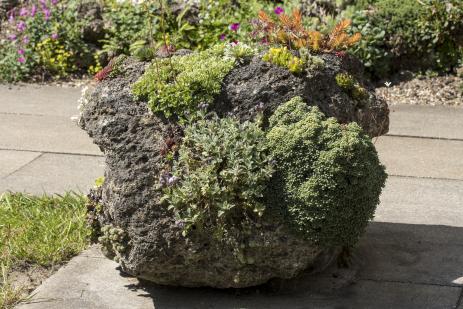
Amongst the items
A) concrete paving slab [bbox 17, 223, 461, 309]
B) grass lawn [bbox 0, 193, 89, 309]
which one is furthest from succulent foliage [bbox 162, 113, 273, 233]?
grass lawn [bbox 0, 193, 89, 309]

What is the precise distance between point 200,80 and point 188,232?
2.58 feet

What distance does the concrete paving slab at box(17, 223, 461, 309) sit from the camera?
4688mm

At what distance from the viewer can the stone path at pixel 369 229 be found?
4.77 meters

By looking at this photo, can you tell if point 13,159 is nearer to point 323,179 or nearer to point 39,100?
point 39,100

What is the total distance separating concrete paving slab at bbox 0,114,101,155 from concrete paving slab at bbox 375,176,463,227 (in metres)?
2.43

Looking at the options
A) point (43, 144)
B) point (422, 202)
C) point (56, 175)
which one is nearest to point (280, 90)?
point (422, 202)

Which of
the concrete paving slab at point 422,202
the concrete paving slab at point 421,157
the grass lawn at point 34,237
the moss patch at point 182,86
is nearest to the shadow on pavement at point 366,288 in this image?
the concrete paving slab at point 422,202

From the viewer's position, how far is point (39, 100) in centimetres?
877

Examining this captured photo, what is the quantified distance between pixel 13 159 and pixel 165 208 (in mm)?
A: 3002

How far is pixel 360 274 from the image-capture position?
5031 millimetres

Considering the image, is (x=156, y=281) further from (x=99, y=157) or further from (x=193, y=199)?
(x=99, y=157)

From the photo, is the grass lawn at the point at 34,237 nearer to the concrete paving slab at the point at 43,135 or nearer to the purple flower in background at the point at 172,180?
the purple flower in background at the point at 172,180

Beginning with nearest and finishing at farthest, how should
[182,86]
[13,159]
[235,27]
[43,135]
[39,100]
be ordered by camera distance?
[182,86]
[13,159]
[43,135]
[39,100]
[235,27]

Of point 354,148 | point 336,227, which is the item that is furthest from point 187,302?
point 354,148
